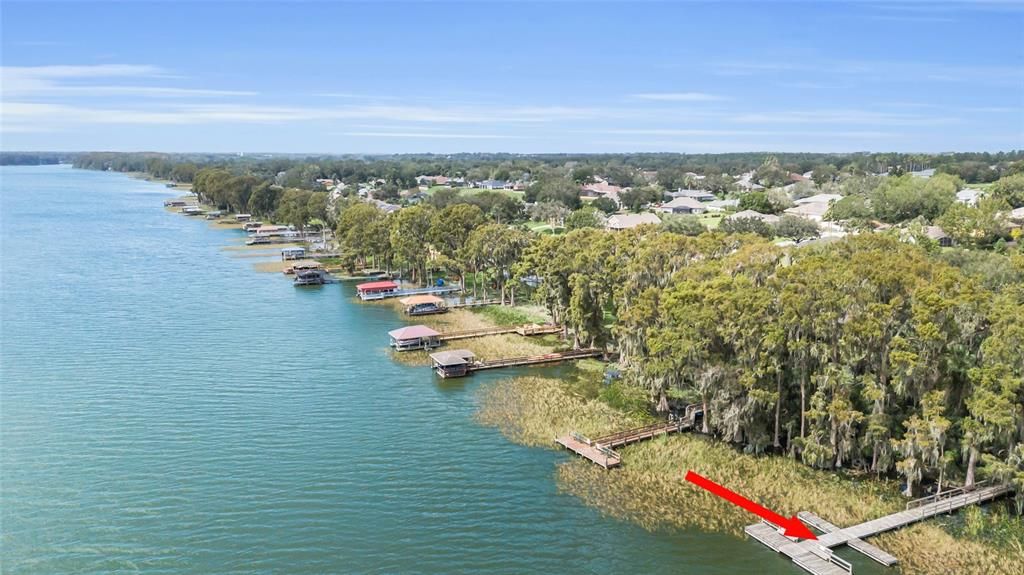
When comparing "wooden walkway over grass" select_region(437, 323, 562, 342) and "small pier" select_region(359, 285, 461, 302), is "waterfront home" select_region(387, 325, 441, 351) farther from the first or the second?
"small pier" select_region(359, 285, 461, 302)

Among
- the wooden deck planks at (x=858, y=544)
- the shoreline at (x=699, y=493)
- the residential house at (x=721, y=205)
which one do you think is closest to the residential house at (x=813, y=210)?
the residential house at (x=721, y=205)

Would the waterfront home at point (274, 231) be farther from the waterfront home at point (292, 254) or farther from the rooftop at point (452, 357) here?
the rooftop at point (452, 357)

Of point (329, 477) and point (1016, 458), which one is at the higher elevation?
point (1016, 458)

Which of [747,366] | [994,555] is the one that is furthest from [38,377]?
[994,555]

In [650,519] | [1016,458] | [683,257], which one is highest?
[683,257]

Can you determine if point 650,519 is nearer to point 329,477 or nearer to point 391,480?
point 391,480
